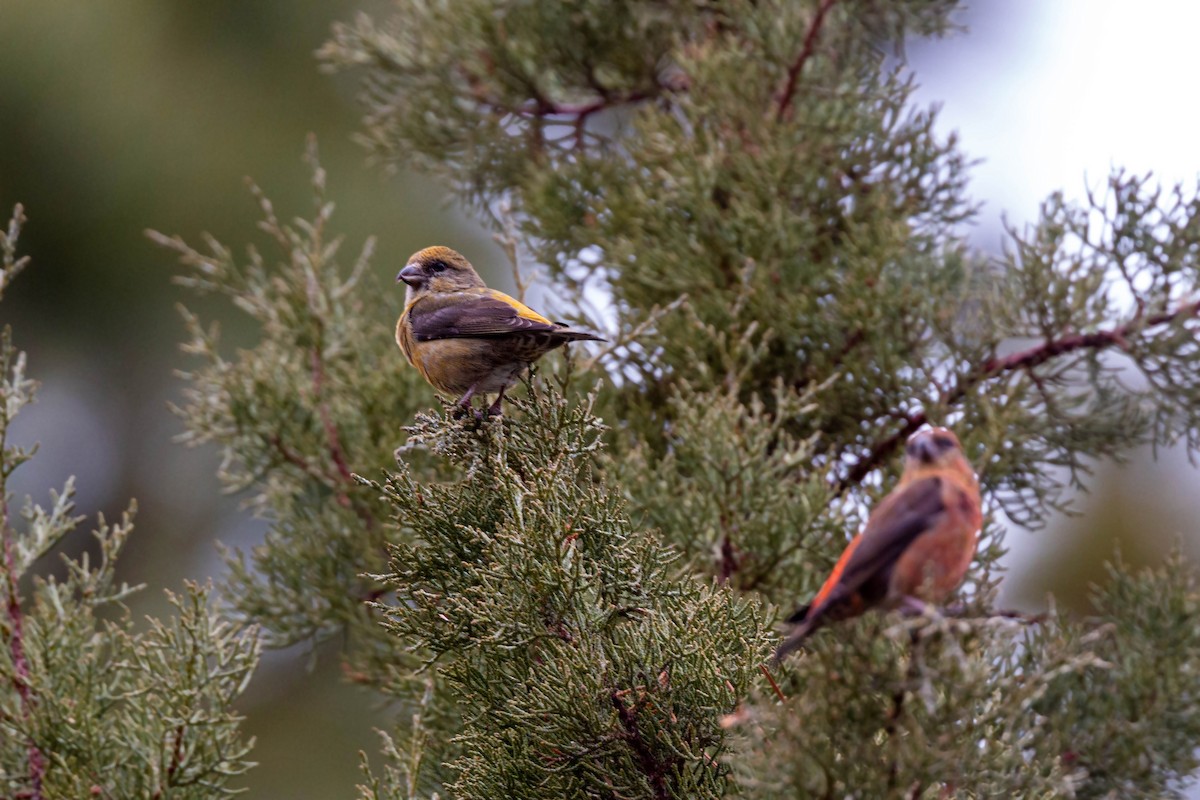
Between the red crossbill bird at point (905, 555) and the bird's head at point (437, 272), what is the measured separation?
245cm

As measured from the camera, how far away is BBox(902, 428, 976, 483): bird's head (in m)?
2.55

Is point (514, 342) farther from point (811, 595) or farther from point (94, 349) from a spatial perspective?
point (94, 349)

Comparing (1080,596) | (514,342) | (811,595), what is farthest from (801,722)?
(1080,596)

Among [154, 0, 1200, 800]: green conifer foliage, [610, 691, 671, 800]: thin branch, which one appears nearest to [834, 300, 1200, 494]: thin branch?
[154, 0, 1200, 800]: green conifer foliage

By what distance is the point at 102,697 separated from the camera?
11.5 feet

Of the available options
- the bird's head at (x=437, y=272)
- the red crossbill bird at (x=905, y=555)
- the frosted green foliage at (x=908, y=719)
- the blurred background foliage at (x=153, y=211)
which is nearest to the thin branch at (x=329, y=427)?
the bird's head at (x=437, y=272)

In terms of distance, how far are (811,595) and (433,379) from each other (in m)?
1.42

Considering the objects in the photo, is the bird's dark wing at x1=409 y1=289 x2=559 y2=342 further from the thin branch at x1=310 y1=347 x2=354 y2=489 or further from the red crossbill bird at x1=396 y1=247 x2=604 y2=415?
the thin branch at x1=310 y1=347 x2=354 y2=489

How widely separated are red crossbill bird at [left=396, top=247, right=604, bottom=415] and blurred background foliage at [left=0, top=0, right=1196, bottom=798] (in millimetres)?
5186

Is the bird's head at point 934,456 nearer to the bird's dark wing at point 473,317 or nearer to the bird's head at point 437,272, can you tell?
the bird's dark wing at point 473,317

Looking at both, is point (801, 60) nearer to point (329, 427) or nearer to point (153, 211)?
point (329, 427)

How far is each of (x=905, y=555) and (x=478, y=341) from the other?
6.03 feet

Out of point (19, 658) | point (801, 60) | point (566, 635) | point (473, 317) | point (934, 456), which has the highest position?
point (801, 60)

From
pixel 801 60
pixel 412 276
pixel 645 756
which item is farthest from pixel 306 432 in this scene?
pixel 801 60
